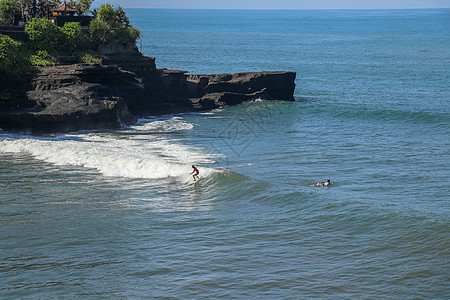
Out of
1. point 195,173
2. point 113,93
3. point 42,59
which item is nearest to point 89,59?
point 42,59

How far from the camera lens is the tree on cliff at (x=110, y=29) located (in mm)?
47125

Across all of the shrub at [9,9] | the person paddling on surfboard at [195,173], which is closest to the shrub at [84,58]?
the shrub at [9,9]

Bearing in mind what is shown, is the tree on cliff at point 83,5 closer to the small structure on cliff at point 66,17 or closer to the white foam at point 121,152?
the small structure on cliff at point 66,17

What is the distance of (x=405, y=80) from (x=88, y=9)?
39.7 metres

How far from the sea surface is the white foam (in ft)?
0.39

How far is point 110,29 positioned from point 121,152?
66.4ft

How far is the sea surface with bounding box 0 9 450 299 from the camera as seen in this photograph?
15250 mm

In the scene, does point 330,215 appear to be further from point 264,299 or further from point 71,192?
point 71,192

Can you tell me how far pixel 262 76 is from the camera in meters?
53.8

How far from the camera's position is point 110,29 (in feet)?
156

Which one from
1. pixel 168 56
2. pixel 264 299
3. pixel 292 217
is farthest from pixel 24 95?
pixel 168 56

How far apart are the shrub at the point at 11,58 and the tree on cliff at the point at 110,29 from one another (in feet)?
27.6

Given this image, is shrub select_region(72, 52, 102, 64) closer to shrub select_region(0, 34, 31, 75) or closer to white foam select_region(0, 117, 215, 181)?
shrub select_region(0, 34, 31, 75)

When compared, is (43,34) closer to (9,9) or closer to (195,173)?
(9,9)
